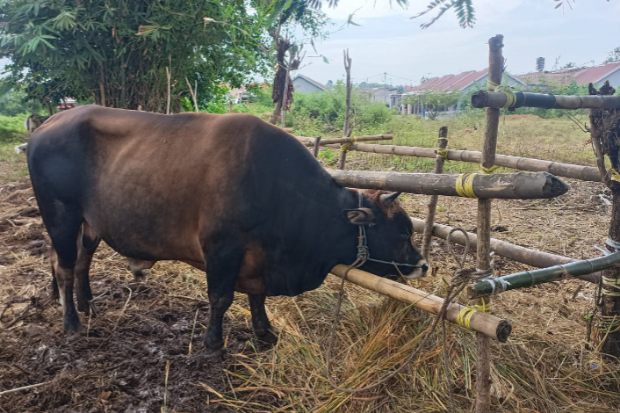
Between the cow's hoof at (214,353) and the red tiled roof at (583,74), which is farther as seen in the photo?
the red tiled roof at (583,74)

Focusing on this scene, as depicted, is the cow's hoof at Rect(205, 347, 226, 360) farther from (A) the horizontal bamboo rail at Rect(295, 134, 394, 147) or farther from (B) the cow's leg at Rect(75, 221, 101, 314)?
(A) the horizontal bamboo rail at Rect(295, 134, 394, 147)

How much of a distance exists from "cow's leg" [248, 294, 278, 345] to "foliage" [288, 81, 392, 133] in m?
20.3

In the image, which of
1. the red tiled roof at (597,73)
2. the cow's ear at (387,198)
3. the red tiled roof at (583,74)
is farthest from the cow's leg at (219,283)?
the red tiled roof at (597,73)

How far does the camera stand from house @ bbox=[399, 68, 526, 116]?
37.7 metres

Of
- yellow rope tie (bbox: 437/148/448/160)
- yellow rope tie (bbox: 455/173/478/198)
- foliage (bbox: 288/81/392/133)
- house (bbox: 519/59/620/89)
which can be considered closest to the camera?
yellow rope tie (bbox: 455/173/478/198)

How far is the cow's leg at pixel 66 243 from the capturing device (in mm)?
3965

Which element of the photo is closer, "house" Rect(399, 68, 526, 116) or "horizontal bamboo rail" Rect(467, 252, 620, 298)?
"horizontal bamboo rail" Rect(467, 252, 620, 298)

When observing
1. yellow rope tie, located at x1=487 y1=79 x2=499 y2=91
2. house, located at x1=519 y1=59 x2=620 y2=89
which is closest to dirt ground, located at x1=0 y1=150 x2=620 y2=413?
yellow rope tie, located at x1=487 y1=79 x2=499 y2=91

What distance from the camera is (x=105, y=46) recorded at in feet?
23.5

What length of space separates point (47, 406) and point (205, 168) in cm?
183

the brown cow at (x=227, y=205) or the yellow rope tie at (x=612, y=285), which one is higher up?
the brown cow at (x=227, y=205)

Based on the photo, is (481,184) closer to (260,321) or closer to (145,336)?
(260,321)

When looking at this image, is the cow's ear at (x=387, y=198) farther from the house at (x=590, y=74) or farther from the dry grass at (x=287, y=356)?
the house at (x=590, y=74)

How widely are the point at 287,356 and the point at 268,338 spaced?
14.8 inches
